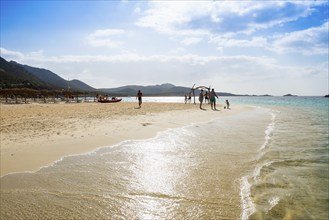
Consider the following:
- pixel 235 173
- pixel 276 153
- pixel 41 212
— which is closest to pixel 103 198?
pixel 41 212

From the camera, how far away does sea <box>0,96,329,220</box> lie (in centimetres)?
418

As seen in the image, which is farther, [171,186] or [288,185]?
[288,185]

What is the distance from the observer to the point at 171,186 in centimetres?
525

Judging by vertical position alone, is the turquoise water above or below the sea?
below

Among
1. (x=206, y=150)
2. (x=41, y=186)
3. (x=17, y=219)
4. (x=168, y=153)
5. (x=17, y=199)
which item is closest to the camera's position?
(x=17, y=219)

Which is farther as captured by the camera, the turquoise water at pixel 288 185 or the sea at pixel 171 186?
the turquoise water at pixel 288 185

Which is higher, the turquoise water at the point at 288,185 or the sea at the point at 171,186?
the sea at the point at 171,186

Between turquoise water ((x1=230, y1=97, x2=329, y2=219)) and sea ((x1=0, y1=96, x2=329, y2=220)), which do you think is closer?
sea ((x1=0, y1=96, x2=329, y2=220))

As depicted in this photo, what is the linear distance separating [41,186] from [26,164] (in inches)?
69.4

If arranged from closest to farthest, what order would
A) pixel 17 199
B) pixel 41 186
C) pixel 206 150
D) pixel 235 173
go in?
1. pixel 17 199
2. pixel 41 186
3. pixel 235 173
4. pixel 206 150

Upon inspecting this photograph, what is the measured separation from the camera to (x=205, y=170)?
21.0 feet

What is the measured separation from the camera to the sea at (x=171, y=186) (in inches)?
165

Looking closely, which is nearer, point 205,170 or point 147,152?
point 205,170

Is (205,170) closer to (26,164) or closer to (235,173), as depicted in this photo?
(235,173)
